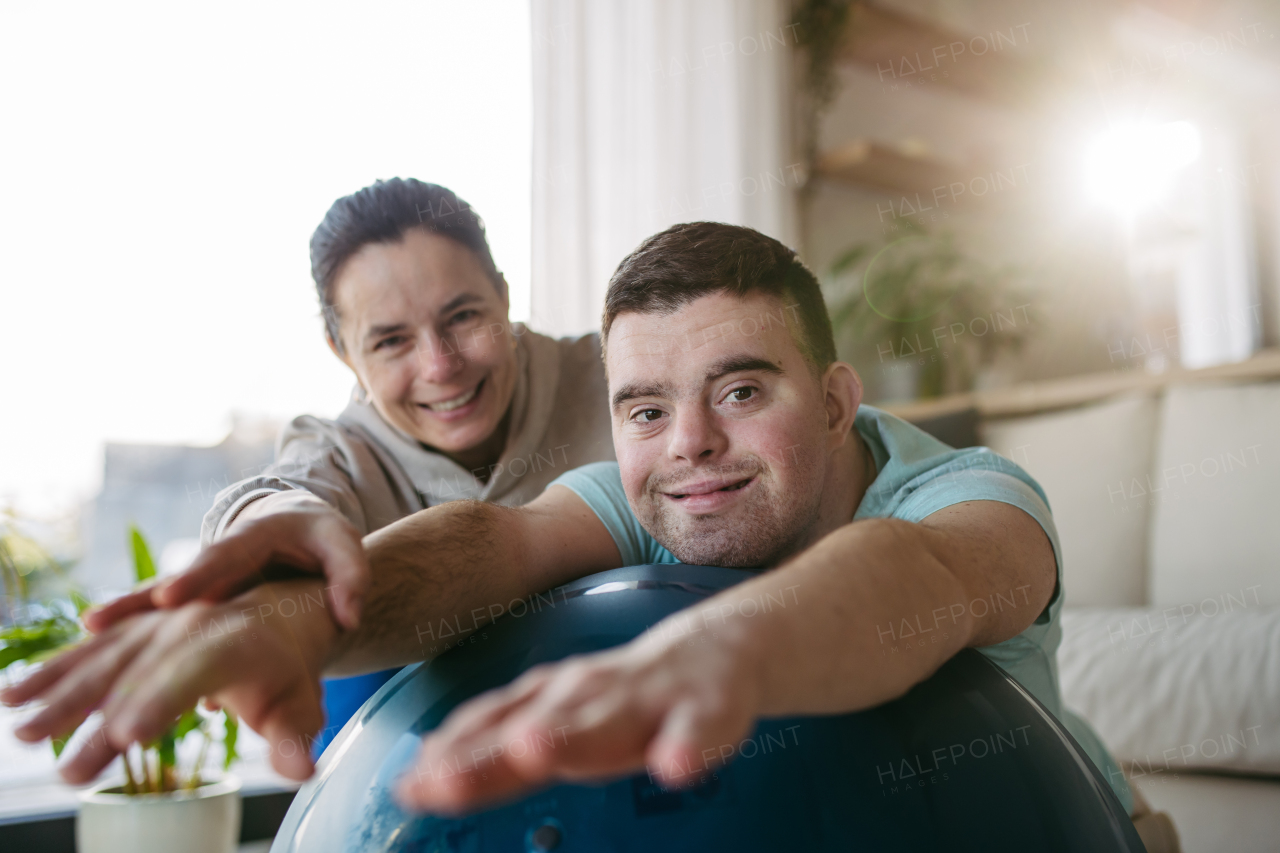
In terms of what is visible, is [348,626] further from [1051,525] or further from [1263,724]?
[1263,724]

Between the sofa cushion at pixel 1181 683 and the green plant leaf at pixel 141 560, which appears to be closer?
the sofa cushion at pixel 1181 683

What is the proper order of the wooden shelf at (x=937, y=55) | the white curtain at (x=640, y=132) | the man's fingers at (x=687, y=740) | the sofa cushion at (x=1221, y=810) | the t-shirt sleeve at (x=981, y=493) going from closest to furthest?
the man's fingers at (x=687, y=740)
the t-shirt sleeve at (x=981, y=493)
the sofa cushion at (x=1221, y=810)
the white curtain at (x=640, y=132)
the wooden shelf at (x=937, y=55)

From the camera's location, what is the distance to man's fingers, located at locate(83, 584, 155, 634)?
645 mm

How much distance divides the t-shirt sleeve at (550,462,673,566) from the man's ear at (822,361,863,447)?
0.86 feet

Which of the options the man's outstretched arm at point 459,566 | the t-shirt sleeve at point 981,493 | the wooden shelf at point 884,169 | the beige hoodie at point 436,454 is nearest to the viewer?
the man's outstretched arm at point 459,566

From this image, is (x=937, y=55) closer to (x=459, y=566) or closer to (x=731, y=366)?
(x=731, y=366)

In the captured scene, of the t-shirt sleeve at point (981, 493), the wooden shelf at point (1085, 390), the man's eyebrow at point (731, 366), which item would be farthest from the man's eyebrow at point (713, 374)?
the wooden shelf at point (1085, 390)

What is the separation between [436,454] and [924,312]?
215 cm

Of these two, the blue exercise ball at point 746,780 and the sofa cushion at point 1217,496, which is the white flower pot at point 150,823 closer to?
the blue exercise ball at point 746,780

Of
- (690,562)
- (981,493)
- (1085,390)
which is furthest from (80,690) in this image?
(1085,390)

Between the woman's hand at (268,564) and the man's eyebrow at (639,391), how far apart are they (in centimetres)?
36

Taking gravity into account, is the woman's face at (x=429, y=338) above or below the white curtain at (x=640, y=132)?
below

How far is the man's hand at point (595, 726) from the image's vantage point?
407 millimetres

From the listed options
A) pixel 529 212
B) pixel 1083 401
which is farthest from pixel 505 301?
pixel 1083 401
